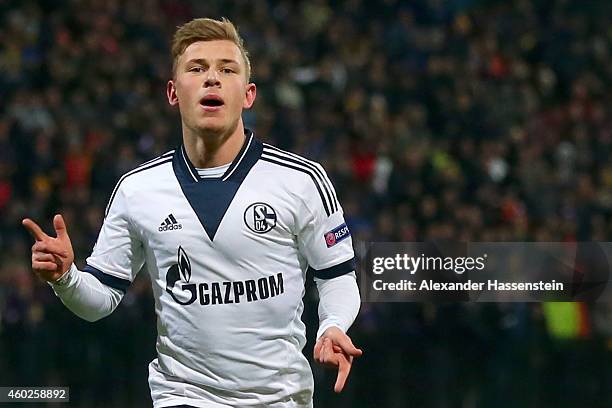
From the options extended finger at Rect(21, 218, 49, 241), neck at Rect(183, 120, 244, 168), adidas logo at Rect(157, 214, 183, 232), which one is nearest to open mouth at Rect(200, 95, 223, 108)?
neck at Rect(183, 120, 244, 168)

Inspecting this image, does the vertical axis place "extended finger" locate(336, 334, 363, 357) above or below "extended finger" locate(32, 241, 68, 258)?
below

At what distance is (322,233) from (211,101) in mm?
560

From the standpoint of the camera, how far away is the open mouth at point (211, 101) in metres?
4.05

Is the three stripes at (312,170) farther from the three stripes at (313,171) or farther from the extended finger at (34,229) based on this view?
the extended finger at (34,229)

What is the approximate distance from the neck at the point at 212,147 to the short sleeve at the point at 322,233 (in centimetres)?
28

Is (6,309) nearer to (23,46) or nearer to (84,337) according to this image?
(84,337)

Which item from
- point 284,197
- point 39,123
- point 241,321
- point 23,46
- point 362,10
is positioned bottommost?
point 241,321

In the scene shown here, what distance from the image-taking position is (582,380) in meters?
7.46

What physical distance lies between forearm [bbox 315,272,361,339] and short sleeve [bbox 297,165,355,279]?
30mm

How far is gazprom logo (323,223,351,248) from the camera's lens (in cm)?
414

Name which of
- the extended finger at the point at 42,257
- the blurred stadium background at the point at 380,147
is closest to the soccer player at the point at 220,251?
the extended finger at the point at 42,257

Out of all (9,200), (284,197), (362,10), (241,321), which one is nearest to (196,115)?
(284,197)

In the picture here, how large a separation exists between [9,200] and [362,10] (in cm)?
541

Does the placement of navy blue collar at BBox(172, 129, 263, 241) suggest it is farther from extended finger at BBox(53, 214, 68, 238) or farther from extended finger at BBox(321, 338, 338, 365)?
extended finger at BBox(321, 338, 338, 365)
